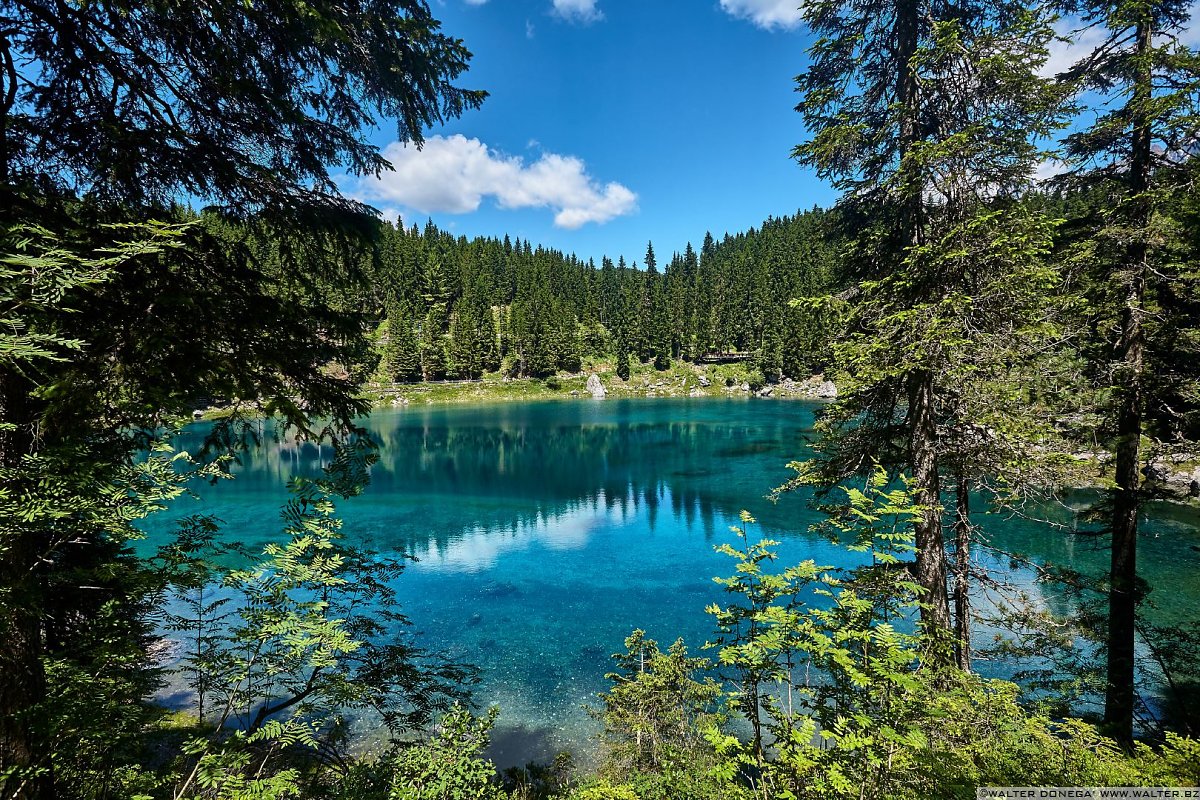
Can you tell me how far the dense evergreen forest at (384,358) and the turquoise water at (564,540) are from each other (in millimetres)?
2368

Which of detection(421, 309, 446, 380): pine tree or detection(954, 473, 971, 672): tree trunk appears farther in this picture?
detection(421, 309, 446, 380): pine tree

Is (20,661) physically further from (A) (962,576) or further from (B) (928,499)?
(A) (962,576)

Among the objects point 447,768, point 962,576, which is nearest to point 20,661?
point 447,768

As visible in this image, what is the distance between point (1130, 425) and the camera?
7777 mm

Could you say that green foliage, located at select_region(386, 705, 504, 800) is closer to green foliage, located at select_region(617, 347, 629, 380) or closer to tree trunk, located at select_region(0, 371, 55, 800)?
tree trunk, located at select_region(0, 371, 55, 800)

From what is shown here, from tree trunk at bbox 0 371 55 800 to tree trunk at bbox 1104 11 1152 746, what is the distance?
12228 mm

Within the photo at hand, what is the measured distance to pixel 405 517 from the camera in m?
25.8

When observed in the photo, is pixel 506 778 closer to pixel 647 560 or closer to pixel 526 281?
pixel 647 560

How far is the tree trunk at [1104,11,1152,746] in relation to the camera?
7277 mm

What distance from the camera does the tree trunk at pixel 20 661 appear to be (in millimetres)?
3010

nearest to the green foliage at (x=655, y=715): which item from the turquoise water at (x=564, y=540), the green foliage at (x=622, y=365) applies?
the turquoise water at (x=564, y=540)

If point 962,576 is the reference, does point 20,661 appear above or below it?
above

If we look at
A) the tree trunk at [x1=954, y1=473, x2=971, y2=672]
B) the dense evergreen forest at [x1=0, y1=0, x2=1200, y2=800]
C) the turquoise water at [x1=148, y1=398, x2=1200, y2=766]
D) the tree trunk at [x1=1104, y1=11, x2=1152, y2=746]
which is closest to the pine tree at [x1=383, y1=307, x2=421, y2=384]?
the turquoise water at [x1=148, y1=398, x2=1200, y2=766]

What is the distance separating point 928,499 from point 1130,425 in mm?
3992
